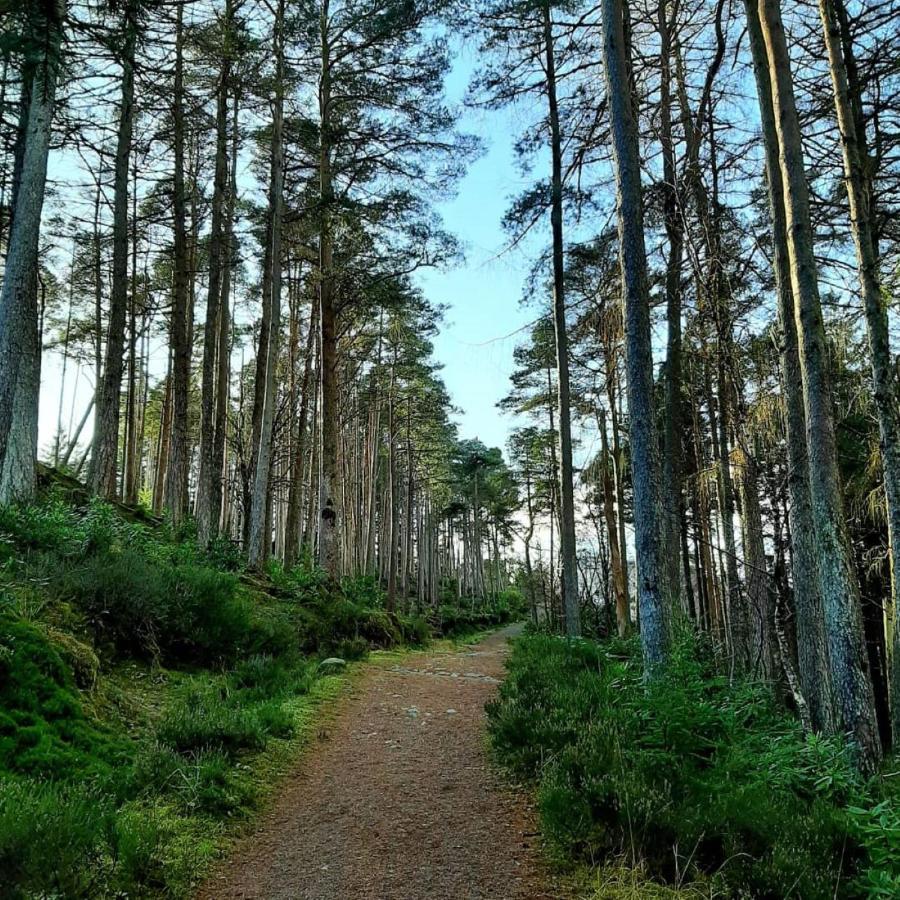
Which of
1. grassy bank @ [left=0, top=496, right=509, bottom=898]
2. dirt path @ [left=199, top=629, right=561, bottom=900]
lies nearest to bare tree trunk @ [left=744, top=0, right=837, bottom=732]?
dirt path @ [left=199, top=629, right=561, bottom=900]

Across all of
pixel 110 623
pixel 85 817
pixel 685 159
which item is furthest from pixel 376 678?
pixel 685 159

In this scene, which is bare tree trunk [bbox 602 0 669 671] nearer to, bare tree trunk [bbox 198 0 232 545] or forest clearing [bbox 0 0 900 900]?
forest clearing [bbox 0 0 900 900]

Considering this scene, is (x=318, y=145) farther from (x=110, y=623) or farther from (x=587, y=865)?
(x=587, y=865)

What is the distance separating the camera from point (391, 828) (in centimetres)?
398

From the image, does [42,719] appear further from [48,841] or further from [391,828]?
[391,828]

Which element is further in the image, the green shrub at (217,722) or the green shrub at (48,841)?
the green shrub at (217,722)

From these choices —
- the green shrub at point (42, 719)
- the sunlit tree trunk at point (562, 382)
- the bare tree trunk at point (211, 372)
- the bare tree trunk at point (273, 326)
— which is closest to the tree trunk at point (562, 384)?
the sunlit tree trunk at point (562, 382)

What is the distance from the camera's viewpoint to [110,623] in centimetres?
561

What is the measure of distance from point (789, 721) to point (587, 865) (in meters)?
3.19

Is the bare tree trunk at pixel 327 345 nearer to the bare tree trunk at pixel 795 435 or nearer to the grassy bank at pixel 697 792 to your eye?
the grassy bank at pixel 697 792

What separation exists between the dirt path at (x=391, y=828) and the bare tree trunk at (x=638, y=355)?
2224 millimetres

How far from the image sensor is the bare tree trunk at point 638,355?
5.91 m

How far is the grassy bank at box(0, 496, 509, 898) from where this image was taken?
9.38 feet

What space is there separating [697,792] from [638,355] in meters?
4.09
